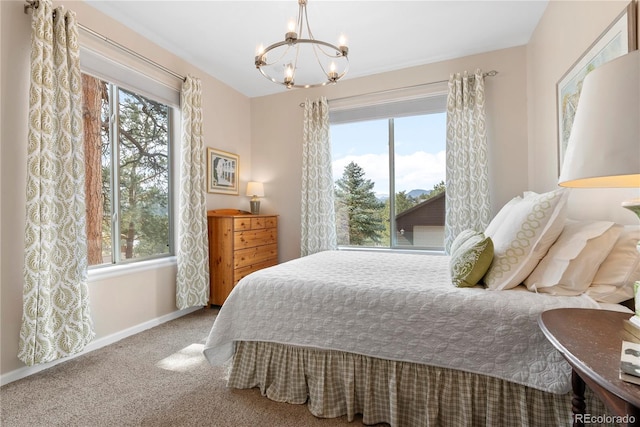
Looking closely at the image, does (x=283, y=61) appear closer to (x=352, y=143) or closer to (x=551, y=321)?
(x=352, y=143)

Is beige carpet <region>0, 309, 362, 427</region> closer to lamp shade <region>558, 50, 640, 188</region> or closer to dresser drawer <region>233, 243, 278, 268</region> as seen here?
dresser drawer <region>233, 243, 278, 268</region>

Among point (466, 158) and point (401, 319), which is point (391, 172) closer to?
point (466, 158)

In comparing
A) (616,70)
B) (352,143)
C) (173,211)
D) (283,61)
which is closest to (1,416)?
(173,211)

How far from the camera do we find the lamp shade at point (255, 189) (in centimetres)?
414

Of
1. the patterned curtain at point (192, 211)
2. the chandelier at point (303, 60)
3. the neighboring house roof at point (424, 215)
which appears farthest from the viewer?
the neighboring house roof at point (424, 215)

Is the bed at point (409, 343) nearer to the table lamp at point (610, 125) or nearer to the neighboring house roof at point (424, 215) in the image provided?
the table lamp at point (610, 125)

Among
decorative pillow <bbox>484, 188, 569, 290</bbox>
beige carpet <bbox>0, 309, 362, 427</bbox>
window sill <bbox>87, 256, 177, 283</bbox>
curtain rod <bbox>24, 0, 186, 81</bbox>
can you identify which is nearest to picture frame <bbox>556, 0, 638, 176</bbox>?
decorative pillow <bbox>484, 188, 569, 290</bbox>

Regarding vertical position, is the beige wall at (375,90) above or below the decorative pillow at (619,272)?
above

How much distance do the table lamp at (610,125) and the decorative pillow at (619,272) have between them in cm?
56

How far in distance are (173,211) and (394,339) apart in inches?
108

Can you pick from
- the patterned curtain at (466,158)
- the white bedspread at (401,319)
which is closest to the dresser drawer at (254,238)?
the white bedspread at (401,319)

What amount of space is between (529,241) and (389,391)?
3.26 feet

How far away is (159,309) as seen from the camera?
9.91ft

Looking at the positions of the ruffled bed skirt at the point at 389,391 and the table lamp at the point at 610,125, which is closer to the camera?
the table lamp at the point at 610,125
